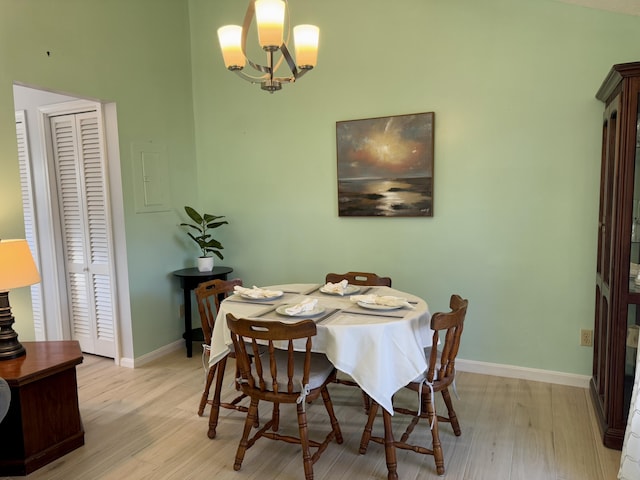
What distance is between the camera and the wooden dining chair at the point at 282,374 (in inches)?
82.7

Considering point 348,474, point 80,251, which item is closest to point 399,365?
point 348,474

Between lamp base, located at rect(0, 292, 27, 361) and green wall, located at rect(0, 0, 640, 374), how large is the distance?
1.42 ft

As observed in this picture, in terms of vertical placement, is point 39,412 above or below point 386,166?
below

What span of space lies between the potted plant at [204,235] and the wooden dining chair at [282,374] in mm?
1731

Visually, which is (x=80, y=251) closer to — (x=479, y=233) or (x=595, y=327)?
(x=479, y=233)

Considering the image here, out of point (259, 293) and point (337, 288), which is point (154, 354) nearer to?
point (259, 293)

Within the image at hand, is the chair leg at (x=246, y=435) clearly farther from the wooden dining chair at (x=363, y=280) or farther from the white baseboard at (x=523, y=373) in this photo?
the white baseboard at (x=523, y=373)

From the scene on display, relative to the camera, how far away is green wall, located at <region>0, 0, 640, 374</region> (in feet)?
9.93

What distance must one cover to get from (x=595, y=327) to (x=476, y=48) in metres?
2.07

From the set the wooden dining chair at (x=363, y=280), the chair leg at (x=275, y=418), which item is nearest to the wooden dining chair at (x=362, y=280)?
the wooden dining chair at (x=363, y=280)

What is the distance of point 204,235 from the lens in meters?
4.13

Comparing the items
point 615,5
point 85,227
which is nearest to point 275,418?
point 85,227

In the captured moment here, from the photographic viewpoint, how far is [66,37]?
10.3ft

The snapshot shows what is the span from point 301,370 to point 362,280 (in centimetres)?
114
